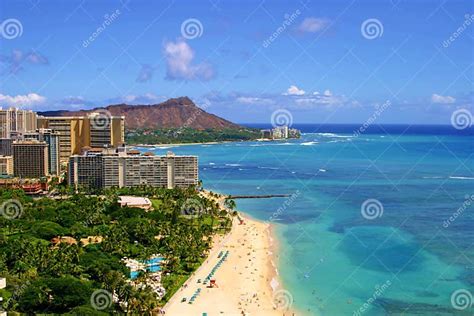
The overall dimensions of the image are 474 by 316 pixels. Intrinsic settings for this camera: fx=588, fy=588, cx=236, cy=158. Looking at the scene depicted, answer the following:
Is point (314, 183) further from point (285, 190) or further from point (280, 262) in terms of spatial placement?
point (280, 262)

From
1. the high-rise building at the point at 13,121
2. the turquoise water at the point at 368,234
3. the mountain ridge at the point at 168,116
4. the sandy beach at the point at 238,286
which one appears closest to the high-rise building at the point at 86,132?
the high-rise building at the point at 13,121

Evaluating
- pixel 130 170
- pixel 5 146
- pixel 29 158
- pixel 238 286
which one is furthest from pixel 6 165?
pixel 238 286

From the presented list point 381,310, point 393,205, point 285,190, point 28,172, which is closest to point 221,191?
point 285,190

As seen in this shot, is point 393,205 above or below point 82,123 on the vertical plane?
below

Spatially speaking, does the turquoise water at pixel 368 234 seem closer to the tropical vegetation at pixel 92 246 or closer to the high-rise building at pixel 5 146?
the tropical vegetation at pixel 92 246

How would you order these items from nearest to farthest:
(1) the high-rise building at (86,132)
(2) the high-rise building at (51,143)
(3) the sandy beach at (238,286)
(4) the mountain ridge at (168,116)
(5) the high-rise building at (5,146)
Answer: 1. (3) the sandy beach at (238,286)
2. (2) the high-rise building at (51,143)
3. (5) the high-rise building at (5,146)
4. (1) the high-rise building at (86,132)
5. (4) the mountain ridge at (168,116)

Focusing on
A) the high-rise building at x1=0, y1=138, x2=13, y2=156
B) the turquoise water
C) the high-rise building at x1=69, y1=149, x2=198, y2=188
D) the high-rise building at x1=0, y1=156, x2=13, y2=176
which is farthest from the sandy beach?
the high-rise building at x1=0, y1=138, x2=13, y2=156
